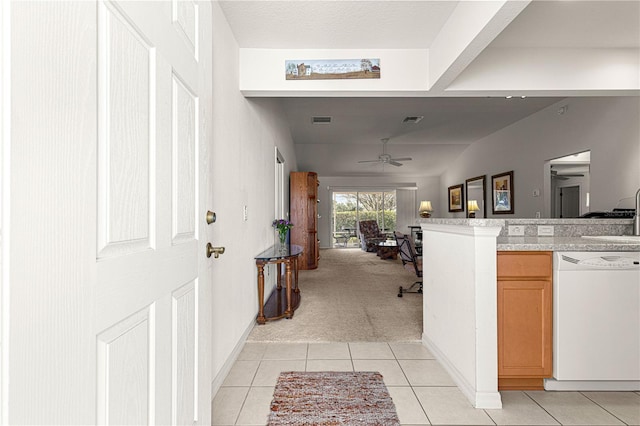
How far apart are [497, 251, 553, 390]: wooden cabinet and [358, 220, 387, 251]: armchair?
7574 mm

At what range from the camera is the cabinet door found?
2.01m

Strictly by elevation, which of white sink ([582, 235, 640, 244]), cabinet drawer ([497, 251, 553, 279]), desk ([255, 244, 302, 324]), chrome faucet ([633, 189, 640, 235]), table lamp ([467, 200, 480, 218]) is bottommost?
desk ([255, 244, 302, 324])

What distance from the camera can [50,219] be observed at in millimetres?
577

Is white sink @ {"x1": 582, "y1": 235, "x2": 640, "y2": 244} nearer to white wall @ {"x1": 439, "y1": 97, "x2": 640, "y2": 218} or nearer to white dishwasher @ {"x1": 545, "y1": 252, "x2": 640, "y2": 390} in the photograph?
white dishwasher @ {"x1": 545, "y1": 252, "x2": 640, "y2": 390}

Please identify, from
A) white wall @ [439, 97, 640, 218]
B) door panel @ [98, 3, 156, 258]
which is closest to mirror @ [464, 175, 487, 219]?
white wall @ [439, 97, 640, 218]

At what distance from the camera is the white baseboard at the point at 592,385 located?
6.75 ft

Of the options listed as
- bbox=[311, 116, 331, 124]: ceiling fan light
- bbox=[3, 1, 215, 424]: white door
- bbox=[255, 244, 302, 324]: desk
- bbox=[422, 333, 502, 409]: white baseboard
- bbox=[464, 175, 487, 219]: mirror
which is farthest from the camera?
bbox=[464, 175, 487, 219]: mirror

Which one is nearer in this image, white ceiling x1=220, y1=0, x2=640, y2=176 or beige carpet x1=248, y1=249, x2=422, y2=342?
white ceiling x1=220, y1=0, x2=640, y2=176

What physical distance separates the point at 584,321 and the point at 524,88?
1.89 m

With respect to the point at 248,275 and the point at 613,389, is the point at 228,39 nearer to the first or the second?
the point at 248,275

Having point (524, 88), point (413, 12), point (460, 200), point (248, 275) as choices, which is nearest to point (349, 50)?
point (413, 12)

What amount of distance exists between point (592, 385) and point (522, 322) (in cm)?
60

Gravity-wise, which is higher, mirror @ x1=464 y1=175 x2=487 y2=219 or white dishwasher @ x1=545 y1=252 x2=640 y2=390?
mirror @ x1=464 y1=175 x2=487 y2=219

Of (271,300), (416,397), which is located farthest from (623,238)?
(271,300)
